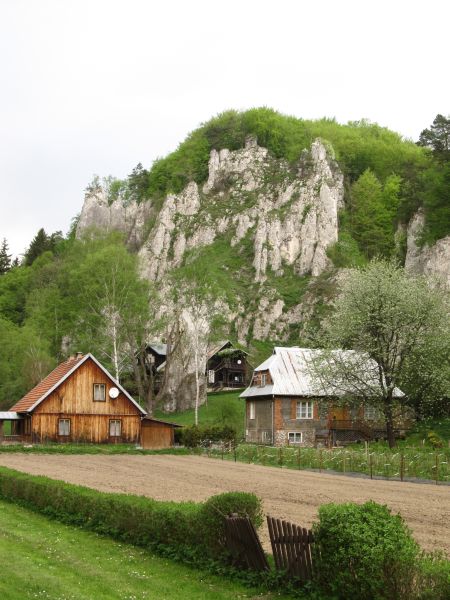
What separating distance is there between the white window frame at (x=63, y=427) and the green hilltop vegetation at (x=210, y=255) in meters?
12.9

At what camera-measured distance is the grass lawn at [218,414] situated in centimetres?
6241

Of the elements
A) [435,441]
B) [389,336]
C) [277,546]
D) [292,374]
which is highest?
[389,336]

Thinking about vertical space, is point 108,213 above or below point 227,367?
above

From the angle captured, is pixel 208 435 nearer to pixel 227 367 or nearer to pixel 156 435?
pixel 156 435

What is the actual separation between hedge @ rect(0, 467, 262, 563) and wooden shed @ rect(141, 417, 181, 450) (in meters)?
34.3

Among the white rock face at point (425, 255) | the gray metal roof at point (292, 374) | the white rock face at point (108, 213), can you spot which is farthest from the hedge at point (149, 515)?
→ the white rock face at point (108, 213)

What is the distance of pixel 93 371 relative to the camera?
54.2 m

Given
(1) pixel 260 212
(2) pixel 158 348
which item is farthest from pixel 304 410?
(1) pixel 260 212

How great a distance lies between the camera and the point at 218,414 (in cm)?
6644

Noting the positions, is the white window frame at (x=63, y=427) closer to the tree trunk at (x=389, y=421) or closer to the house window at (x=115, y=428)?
the house window at (x=115, y=428)

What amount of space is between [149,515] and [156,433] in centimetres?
4104

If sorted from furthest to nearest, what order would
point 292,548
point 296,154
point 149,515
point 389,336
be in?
point 296,154, point 389,336, point 149,515, point 292,548

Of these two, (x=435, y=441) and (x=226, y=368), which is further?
(x=226, y=368)

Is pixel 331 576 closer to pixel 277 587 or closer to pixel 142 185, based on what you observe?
pixel 277 587
